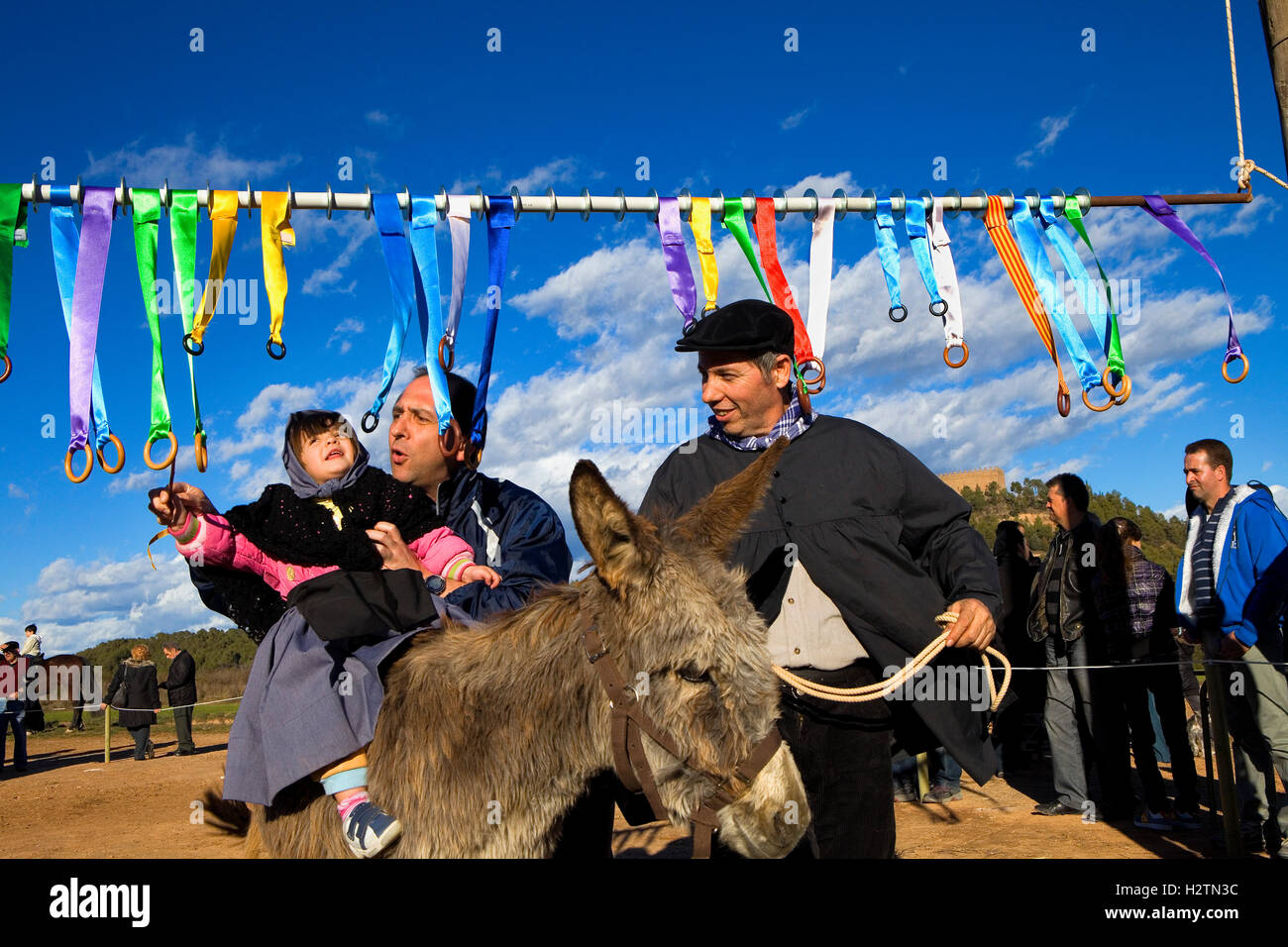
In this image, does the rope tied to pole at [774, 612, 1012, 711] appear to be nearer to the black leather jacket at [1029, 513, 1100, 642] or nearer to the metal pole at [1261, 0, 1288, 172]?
the metal pole at [1261, 0, 1288, 172]

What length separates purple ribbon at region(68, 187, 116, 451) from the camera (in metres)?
3.60

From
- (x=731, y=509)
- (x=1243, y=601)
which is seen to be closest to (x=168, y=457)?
(x=731, y=509)

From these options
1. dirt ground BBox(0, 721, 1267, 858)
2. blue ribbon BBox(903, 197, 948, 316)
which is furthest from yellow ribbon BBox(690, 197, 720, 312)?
dirt ground BBox(0, 721, 1267, 858)

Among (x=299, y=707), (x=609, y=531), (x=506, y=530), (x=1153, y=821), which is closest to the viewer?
(x=609, y=531)

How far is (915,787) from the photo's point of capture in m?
10.3

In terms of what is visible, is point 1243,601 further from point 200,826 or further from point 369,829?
point 200,826

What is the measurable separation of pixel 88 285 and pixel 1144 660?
8944mm

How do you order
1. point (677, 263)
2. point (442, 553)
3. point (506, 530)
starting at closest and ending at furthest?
point (442, 553) < point (506, 530) < point (677, 263)

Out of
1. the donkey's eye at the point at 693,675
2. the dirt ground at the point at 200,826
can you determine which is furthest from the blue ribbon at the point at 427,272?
the dirt ground at the point at 200,826

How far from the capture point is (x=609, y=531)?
257 centimetres

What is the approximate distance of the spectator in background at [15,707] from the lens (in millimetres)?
16027

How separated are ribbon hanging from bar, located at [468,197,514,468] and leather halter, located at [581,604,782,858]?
5.61 ft

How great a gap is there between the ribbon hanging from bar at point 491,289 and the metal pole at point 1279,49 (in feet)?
11.8
